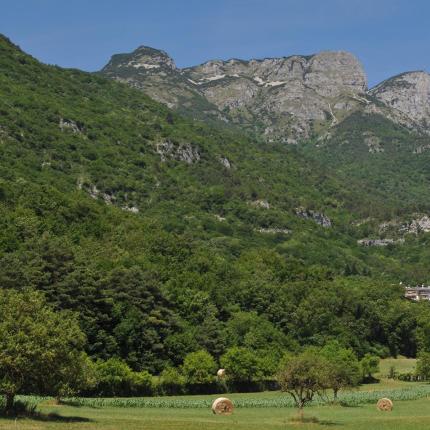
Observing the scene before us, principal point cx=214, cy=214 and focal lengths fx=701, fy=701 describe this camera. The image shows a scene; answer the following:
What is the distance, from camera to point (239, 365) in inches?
3573

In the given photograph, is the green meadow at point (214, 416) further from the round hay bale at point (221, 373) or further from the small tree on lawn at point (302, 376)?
the round hay bale at point (221, 373)

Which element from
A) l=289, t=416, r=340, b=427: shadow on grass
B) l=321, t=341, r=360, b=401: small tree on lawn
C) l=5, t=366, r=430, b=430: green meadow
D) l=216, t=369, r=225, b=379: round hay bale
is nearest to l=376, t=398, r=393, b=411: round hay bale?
l=5, t=366, r=430, b=430: green meadow

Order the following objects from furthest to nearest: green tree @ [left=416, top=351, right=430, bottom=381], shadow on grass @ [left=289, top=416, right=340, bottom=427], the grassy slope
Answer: green tree @ [left=416, top=351, right=430, bottom=381] < shadow on grass @ [left=289, top=416, right=340, bottom=427] < the grassy slope

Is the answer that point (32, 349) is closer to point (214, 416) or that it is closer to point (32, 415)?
point (32, 415)

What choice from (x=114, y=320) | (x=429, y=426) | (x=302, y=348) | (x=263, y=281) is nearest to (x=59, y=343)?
(x=429, y=426)

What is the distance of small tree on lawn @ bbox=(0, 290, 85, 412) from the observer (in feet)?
145

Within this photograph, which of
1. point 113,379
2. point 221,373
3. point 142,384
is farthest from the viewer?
point 221,373

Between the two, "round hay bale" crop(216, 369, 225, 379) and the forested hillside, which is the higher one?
the forested hillside

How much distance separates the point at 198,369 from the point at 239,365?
7.45m

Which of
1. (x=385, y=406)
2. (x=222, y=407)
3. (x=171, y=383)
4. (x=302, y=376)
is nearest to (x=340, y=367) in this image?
(x=385, y=406)

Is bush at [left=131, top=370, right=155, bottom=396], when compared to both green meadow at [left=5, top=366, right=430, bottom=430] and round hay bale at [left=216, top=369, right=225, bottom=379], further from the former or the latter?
round hay bale at [left=216, top=369, right=225, bottom=379]

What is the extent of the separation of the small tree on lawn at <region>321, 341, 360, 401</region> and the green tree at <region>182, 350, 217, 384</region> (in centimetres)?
1466

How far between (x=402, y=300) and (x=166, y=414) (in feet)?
396

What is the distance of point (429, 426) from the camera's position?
46500 millimetres
